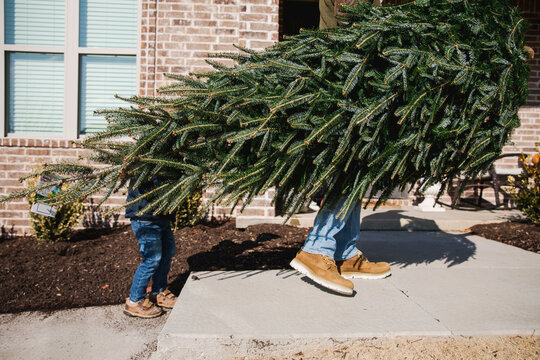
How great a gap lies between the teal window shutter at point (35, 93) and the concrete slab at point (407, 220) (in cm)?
297

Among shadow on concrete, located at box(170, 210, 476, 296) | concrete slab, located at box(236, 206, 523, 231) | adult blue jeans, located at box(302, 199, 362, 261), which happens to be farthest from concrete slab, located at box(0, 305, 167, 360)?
concrete slab, located at box(236, 206, 523, 231)

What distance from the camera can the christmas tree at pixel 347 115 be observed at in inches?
92.4

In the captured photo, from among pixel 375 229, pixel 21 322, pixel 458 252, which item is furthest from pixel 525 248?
pixel 21 322

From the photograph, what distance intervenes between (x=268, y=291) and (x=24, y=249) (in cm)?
322

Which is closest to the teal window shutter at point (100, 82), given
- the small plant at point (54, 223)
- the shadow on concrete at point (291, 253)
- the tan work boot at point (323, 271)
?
the small plant at point (54, 223)

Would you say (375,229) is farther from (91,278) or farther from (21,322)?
(21,322)

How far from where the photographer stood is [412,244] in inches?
176

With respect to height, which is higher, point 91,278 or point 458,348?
point 458,348

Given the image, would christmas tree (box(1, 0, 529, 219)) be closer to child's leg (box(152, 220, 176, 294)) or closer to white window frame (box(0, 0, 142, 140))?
child's leg (box(152, 220, 176, 294))

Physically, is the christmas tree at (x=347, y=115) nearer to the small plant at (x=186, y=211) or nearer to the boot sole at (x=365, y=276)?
the boot sole at (x=365, y=276)

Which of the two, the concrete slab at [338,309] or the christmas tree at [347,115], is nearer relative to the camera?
the concrete slab at [338,309]

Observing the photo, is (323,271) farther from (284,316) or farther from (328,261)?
(284,316)

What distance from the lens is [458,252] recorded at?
4090 mm

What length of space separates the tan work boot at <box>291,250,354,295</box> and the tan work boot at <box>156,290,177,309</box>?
1049 millimetres
